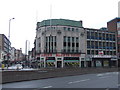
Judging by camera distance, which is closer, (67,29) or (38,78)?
(38,78)

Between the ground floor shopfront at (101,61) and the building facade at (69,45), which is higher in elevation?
the building facade at (69,45)

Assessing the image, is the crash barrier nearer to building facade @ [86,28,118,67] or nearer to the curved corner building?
the curved corner building

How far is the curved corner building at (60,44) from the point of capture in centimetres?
6222

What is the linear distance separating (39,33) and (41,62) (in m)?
11.5

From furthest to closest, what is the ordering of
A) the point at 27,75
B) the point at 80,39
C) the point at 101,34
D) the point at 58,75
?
the point at 101,34
the point at 80,39
the point at 58,75
the point at 27,75

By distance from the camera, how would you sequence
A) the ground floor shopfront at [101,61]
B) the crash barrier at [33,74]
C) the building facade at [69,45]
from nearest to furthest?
the crash barrier at [33,74] → the building facade at [69,45] → the ground floor shopfront at [101,61]

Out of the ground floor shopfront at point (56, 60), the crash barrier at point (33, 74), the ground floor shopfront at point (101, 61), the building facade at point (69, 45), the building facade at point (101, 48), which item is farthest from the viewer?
the building facade at point (101, 48)

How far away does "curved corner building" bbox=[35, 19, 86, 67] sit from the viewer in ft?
204

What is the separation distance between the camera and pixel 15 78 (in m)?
20.5

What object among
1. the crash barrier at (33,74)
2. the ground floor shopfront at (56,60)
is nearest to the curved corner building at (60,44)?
the ground floor shopfront at (56,60)

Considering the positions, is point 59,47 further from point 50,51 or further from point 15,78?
point 15,78

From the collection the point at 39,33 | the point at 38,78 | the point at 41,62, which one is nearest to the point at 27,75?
the point at 38,78

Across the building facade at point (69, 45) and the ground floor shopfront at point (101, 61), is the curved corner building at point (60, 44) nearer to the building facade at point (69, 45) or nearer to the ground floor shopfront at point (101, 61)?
the building facade at point (69, 45)

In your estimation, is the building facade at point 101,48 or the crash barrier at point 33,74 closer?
the crash barrier at point 33,74
